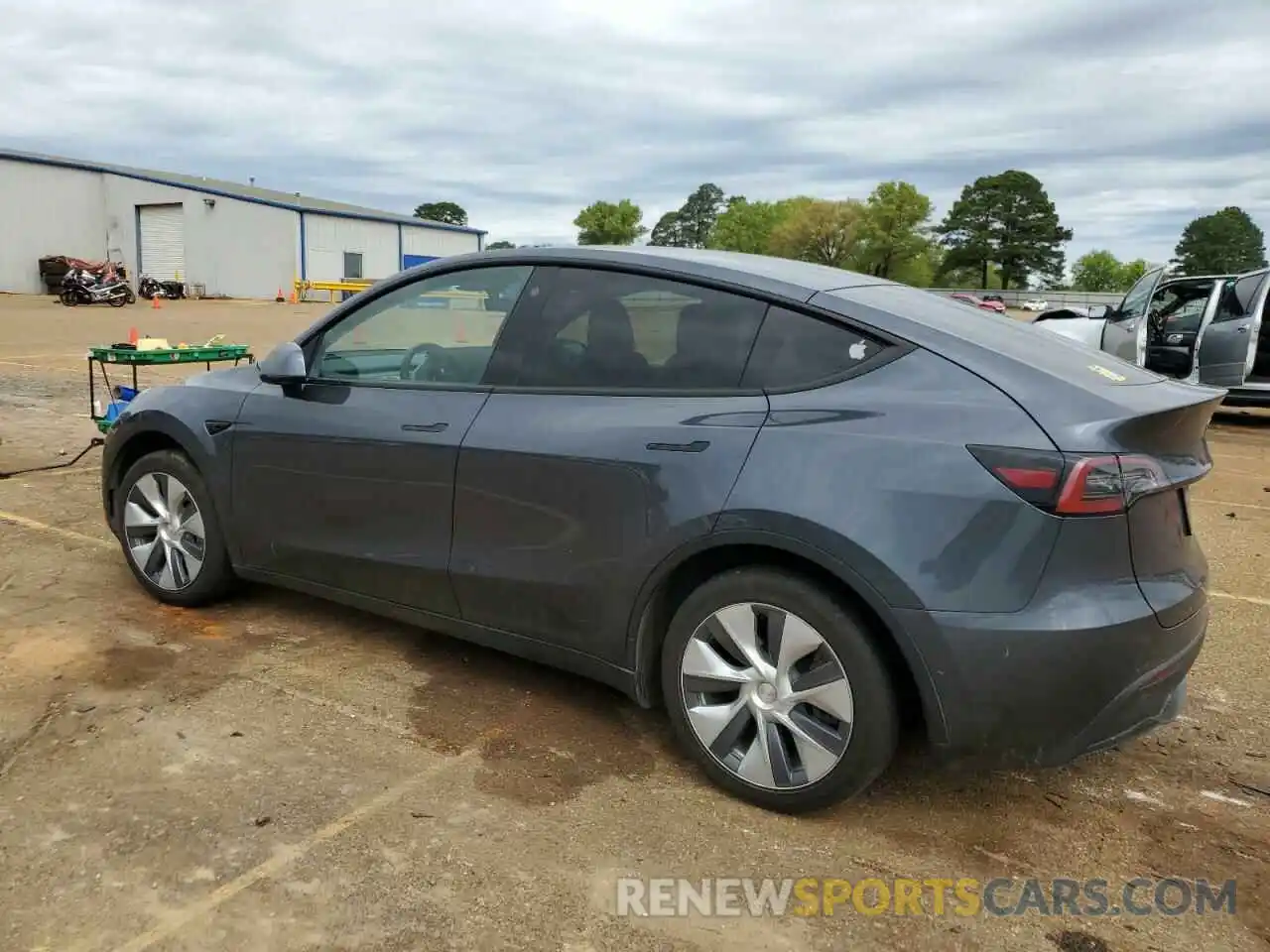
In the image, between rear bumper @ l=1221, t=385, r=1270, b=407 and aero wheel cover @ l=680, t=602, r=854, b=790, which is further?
rear bumper @ l=1221, t=385, r=1270, b=407

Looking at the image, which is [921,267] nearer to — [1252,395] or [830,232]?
[830,232]

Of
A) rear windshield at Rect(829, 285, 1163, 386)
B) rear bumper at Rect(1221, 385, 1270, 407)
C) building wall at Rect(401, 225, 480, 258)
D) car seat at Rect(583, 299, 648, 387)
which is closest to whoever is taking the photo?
rear windshield at Rect(829, 285, 1163, 386)

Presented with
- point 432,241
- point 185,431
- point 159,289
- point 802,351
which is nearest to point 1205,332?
point 802,351

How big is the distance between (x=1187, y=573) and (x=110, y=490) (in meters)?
4.39

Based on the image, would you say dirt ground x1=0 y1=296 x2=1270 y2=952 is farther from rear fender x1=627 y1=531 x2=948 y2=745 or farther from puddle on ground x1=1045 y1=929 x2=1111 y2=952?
rear fender x1=627 y1=531 x2=948 y2=745

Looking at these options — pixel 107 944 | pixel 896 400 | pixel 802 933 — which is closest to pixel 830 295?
pixel 896 400

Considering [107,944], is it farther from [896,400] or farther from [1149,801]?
[1149,801]

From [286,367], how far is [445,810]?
187 cm

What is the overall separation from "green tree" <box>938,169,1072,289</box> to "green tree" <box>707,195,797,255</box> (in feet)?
54.8

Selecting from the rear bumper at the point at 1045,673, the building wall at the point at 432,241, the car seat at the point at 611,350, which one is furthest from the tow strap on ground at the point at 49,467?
the building wall at the point at 432,241

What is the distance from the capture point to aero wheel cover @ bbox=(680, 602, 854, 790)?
2701 mm

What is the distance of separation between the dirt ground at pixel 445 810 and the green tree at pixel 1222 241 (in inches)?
4971

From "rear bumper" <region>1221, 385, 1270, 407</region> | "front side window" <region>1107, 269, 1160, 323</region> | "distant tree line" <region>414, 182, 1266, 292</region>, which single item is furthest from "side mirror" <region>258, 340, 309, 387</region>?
"distant tree line" <region>414, 182, 1266, 292</region>

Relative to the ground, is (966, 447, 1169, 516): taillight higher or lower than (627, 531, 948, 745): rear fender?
higher
